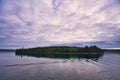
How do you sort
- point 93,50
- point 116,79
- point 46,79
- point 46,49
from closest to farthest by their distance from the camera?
point 46,79, point 116,79, point 93,50, point 46,49

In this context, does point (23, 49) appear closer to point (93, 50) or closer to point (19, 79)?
point (93, 50)

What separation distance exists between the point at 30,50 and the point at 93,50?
223 ft

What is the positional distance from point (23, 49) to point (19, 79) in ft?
452

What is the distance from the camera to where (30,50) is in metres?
164

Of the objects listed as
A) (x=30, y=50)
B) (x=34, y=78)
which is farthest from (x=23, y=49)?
(x=34, y=78)

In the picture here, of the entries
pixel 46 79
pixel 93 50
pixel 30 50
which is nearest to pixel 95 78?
pixel 46 79

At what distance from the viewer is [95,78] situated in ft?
74.5

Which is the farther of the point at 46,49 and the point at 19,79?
the point at 46,49

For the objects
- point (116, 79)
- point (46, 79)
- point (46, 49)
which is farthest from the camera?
point (46, 49)

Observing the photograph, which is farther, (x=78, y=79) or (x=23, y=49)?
(x=23, y=49)

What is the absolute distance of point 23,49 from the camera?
155250 mm

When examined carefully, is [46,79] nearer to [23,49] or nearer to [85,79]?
[85,79]

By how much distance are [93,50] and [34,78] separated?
13412 cm

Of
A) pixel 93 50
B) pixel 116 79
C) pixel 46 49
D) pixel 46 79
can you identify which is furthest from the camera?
pixel 46 49
